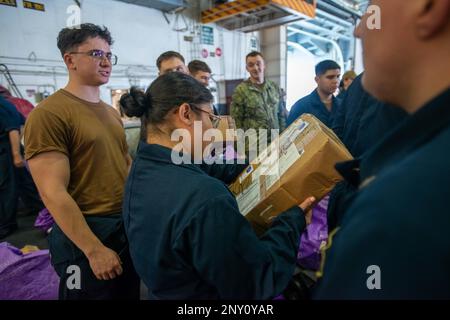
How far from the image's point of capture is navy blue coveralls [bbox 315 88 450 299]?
272 millimetres

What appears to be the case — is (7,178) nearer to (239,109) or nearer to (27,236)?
(27,236)

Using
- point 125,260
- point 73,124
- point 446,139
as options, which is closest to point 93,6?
point 73,124

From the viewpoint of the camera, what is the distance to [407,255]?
0.90 ft

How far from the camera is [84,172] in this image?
3.72 ft

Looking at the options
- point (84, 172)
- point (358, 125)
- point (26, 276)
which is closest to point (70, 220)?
point (84, 172)

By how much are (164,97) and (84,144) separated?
50 centimetres

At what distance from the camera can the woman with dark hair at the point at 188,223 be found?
2.15 feet

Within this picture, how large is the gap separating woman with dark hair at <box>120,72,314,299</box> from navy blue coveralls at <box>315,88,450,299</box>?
351mm

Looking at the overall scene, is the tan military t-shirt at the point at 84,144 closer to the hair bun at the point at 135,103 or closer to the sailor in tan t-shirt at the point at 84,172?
the sailor in tan t-shirt at the point at 84,172

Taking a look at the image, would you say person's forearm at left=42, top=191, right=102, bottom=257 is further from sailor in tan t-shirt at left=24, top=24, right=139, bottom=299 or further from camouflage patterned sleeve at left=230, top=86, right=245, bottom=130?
camouflage patterned sleeve at left=230, top=86, right=245, bottom=130

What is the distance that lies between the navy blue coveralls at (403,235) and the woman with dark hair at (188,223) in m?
0.35

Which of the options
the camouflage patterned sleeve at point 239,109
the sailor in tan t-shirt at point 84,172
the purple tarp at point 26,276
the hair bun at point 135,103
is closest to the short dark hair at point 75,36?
the sailor in tan t-shirt at point 84,172
